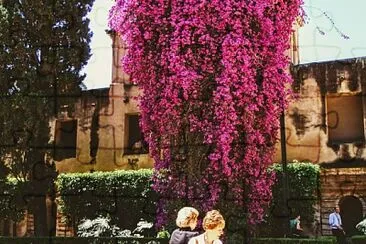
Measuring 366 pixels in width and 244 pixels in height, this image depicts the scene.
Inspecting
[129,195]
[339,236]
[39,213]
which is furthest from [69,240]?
[339,236]

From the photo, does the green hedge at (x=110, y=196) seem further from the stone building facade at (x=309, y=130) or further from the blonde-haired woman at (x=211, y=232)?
the blonde-haired woman at (x=211, y=232)

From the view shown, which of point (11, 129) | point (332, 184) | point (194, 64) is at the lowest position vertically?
point (332, 184)

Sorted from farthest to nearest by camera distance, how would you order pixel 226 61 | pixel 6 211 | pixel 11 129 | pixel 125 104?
pixel 125 104 < pixel 6 211 < pixel 11 129 < pixel 226 61

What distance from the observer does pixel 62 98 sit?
61.8 ft

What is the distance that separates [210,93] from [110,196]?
11002 millimetres

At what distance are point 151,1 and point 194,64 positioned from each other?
1.87 m

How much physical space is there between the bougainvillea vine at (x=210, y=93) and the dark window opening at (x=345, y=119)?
7846mm

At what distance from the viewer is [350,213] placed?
22.2m

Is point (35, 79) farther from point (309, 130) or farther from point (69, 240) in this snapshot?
point (309, 130)

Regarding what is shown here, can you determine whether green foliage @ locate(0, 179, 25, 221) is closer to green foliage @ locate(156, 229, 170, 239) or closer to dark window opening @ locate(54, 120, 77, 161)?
green foliage @ locate(156, 229, 170, 239)

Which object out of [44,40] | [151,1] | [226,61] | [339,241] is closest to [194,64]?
[226,61]

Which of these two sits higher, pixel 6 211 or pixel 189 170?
pixel 189 170

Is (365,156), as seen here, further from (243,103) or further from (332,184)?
(243,103)

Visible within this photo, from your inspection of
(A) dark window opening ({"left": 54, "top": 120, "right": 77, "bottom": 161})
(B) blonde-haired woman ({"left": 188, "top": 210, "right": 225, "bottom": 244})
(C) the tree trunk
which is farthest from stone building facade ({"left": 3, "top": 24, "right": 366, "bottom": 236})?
(B) blonde-haired woman ({"left": 188, "top": 210, "right": 225, "bottom": 244})
